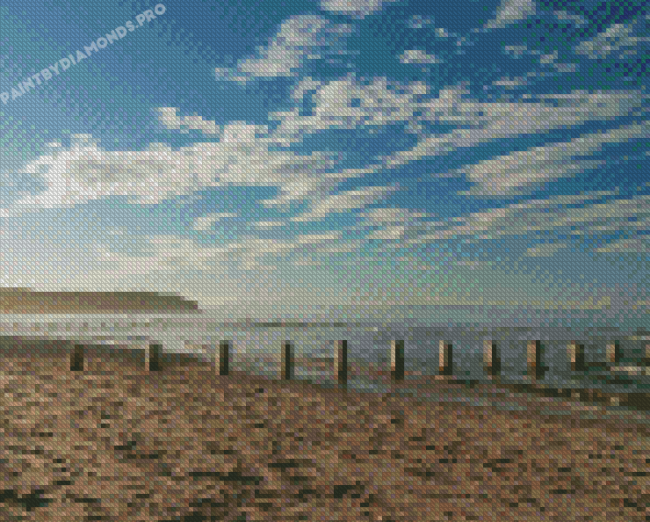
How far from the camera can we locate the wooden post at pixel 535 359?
80.2 ft

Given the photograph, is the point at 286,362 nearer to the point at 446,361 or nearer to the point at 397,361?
the point at 397,361

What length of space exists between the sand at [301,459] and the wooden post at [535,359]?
984 cm

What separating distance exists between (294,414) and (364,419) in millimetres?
1607

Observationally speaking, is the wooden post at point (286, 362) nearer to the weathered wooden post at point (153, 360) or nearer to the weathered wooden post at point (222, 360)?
the weathered wooden post at point (222, 360)

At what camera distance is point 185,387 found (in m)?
16.0

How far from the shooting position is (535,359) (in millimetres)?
24531

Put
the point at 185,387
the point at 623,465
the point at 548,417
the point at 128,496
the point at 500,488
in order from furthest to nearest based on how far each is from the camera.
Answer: the point at 185,387
the point at 548,417
the point at 623,465
the point at 500,488
the point at 128,496

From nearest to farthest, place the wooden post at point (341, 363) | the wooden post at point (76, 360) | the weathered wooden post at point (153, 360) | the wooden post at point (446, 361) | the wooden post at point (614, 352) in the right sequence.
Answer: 1. the wooden post at point (76, 360)
2. the wooden post at point (341, 363)
3. the weathered wooden post at point (153, 360)
4. the wooden post at point (446, 361)
5. the wooden post at point (614, 352)

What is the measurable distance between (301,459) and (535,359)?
61.6 ft

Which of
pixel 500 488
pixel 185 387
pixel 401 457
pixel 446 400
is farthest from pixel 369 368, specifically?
pixel 500 488

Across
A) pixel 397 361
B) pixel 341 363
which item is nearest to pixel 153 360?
pixel 341 363

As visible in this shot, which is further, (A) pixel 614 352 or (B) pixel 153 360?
(A) pixel 614 352

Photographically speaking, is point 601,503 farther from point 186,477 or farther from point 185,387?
point 185,387

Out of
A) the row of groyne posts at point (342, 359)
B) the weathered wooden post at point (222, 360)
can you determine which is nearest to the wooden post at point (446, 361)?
the row of groyne posts at point (342, 359)
